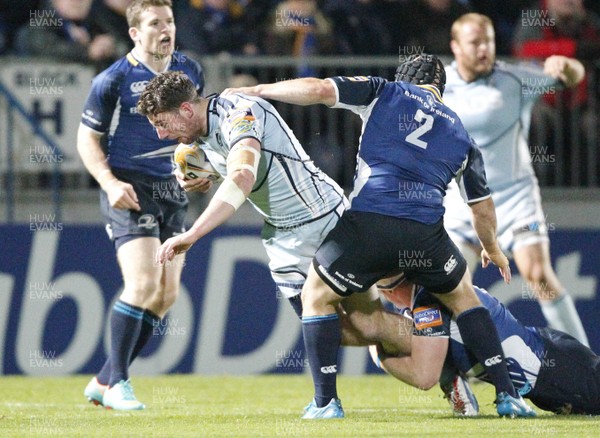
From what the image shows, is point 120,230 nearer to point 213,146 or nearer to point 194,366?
point 213,146

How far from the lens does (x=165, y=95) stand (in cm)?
614

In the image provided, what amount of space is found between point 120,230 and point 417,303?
2.06 meters

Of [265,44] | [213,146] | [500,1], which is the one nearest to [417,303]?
[213,146]

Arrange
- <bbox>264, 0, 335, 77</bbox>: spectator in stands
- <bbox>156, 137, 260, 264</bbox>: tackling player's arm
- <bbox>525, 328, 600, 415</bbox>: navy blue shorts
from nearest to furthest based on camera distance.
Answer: <bbox>156, 137, 260, 264</bbox>: tackling player's arm → <bbox>525, 328, 600, 415</bbox>: navy blue shorts → <bbox>264, 0, 335, 77</bbox>: spectator in stands

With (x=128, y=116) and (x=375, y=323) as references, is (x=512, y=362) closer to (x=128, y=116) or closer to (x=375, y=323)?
(x=375, y=323)

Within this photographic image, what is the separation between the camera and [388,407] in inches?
291

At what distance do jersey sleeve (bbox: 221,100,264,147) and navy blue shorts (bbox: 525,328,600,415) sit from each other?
1983 mm

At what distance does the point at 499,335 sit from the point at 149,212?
243cm

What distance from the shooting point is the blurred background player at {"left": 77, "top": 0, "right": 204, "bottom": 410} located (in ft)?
24.5

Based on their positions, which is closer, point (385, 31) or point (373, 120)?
point (373, 120)

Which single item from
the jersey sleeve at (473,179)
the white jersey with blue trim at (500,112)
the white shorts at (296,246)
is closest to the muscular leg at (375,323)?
the white shorts at (296,246)

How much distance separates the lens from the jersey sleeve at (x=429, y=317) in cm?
655

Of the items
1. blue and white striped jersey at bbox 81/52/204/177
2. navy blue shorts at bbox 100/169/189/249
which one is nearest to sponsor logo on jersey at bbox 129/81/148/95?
blue and white striped jersey at bbox 81/52/204/177

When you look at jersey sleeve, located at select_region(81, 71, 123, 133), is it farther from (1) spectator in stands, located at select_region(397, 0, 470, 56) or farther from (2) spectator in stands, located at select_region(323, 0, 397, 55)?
(1) spectator in stands, located at select_region(397, 0, 470, 56)
